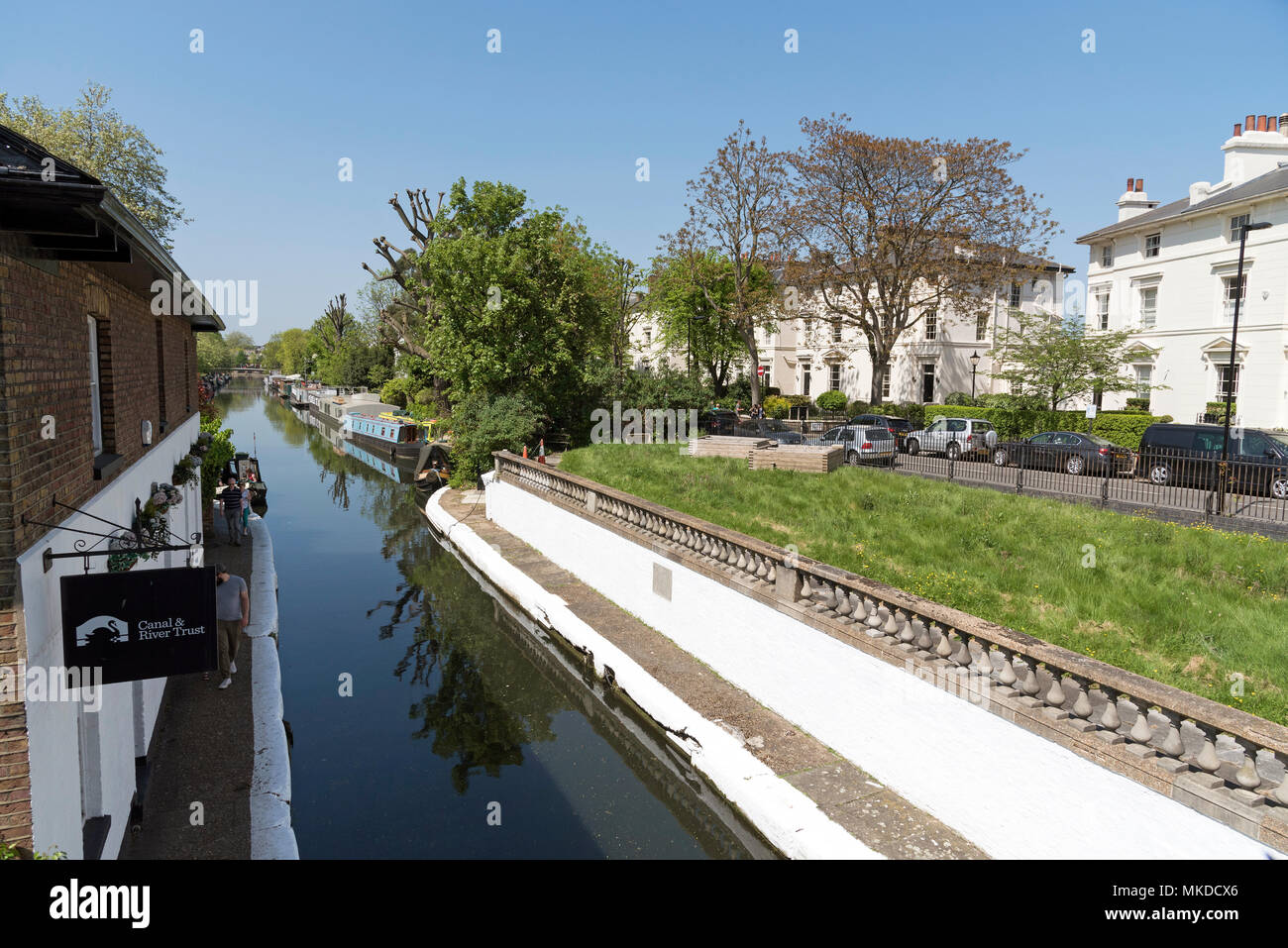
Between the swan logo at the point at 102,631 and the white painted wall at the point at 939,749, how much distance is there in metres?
6.68

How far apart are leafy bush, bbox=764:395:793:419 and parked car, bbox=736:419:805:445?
1418cm

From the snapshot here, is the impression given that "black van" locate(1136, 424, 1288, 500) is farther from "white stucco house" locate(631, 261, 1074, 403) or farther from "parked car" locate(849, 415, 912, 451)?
"white stucco house" locate(631, 261, 1074, 403)

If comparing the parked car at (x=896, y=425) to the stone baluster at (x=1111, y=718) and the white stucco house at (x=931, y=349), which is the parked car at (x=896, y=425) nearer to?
the white stucco house at (x=931, y=349)

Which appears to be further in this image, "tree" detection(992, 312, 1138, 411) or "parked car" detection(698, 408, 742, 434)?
"parked car" detection(698, 408, 742, 434)

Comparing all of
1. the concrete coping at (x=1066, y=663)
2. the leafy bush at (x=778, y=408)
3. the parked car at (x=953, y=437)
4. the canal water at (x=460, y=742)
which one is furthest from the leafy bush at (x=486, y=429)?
the leafy bush at (x=778, y=408)

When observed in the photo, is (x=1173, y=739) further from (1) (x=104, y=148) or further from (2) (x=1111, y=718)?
(1) (x=104, y=148)

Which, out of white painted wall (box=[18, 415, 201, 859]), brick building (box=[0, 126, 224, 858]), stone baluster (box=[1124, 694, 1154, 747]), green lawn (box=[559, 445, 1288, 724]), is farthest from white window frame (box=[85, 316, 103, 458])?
stone baluster (box=[1124, 694, 1154, 747])

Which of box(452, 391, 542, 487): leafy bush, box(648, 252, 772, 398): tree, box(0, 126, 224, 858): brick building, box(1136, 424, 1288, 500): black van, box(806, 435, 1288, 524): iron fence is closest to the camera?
box(0, 126, 224, 858): brick building

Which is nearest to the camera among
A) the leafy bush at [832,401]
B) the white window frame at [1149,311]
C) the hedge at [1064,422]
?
the hedge at [1064,422]

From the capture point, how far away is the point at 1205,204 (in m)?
33.3

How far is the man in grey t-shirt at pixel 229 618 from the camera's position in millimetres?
10750

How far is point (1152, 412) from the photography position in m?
35.2

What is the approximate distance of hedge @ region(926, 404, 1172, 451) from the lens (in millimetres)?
29031

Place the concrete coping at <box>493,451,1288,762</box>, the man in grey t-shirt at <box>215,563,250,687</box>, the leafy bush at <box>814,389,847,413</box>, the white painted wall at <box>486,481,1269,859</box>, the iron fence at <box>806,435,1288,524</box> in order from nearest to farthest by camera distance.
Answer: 1. the concrete coping at <box>493,451,1288,762</box>
2. the white painted wall at <box>486,481,1269,859</box>
3. the man in grey t-shirt at <box>215,563,250,687</box>
4. the iron fence at <box>806,435,1288,524</box>
5. the leafy bush at <box>814,389,847,413</box>
